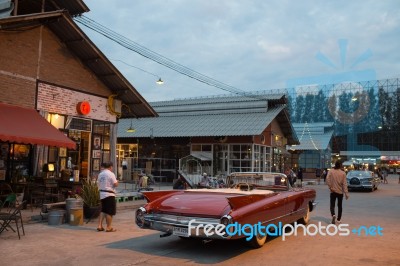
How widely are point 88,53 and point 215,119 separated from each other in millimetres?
19203

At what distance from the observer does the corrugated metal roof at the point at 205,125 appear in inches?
1190

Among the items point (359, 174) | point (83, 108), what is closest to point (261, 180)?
point (83, 108)

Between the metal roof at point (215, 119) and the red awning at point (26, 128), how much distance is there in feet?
59.1

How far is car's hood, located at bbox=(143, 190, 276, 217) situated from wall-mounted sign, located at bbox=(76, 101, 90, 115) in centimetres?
753

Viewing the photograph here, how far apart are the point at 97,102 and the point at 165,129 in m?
17.3

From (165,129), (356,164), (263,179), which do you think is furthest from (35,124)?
(356,164)

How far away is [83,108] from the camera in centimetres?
1532

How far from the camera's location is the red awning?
36.1ft

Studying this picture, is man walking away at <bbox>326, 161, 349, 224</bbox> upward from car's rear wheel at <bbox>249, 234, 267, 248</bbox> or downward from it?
upward

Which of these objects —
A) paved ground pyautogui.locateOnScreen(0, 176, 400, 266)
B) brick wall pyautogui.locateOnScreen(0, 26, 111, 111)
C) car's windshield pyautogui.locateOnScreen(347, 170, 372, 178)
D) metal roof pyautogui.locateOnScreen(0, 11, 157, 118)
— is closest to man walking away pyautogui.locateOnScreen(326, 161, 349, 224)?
paved ground pyautogui.locateOnScreen(0, 176, 400, 266)

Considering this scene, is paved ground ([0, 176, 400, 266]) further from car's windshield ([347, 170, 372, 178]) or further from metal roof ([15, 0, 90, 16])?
car's windshield ([347, 170, 372, 178])

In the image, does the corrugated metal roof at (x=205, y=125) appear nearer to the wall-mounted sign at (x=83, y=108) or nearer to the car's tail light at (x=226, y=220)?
the wall-mounted sign at (x=83, y=108)

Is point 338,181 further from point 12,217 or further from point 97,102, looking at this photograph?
point 97,102

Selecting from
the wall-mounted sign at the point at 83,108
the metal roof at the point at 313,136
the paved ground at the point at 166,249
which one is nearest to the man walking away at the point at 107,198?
the paved ground at the point at 166,249
